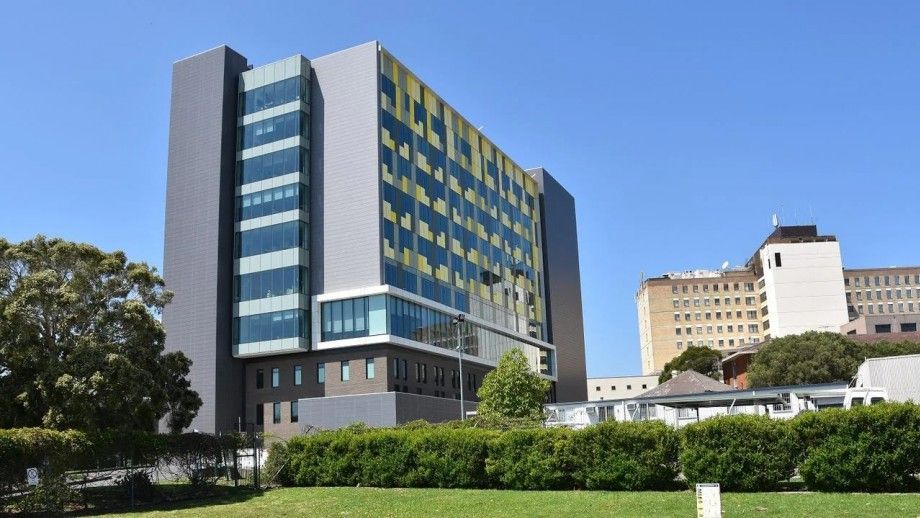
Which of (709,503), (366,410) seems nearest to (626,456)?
(709,503)

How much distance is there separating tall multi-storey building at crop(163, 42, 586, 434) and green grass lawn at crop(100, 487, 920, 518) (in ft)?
84.5

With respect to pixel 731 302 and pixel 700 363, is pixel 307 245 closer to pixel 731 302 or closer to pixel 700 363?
pixel 700 363

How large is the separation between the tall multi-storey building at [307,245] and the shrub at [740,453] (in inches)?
1304

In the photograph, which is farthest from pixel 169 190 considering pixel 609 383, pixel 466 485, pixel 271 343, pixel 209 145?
pixel 609 383

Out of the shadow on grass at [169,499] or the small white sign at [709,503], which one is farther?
the shadow on grass at [169,499]

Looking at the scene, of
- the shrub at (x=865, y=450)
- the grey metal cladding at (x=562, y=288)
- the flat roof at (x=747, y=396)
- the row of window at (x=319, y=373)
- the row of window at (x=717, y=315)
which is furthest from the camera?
the row of window at (x=717, y=315)

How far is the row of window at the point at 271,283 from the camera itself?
6012 cm

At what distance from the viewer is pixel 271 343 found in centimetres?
5981

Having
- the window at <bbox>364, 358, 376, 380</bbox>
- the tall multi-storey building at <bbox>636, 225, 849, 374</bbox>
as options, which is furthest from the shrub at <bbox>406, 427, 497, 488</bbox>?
the tall multi-storey building at <bbox>636, 225, 849, 374</bbox>

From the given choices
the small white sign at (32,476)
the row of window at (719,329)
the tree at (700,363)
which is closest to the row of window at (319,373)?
the small white sign at (32,476)

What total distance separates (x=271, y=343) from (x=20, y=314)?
27143mm

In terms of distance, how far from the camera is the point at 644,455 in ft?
86.5

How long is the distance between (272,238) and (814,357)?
61059mm

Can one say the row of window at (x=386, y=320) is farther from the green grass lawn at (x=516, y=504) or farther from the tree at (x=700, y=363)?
the tree at (x=700, y=363)
